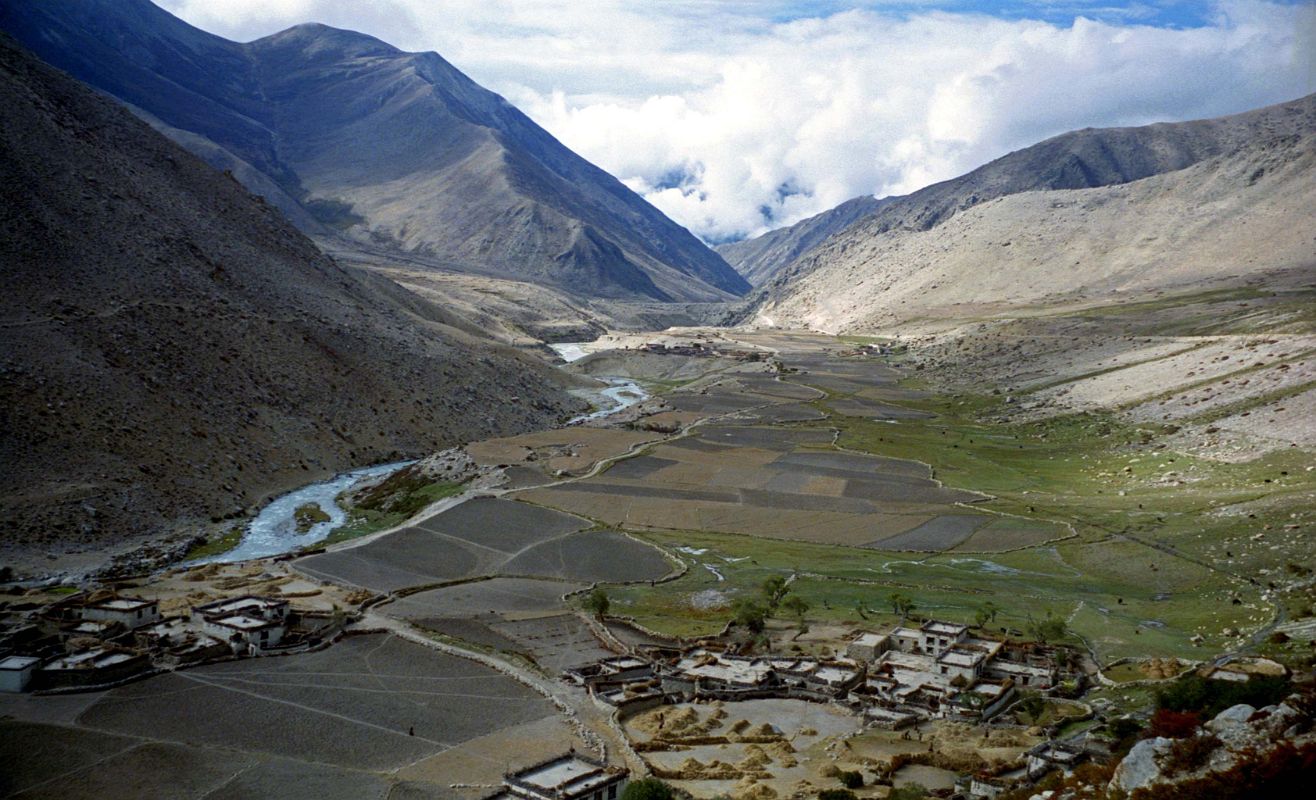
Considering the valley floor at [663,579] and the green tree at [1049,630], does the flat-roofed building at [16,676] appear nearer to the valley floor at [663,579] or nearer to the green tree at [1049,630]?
the valley floor at [663,579]

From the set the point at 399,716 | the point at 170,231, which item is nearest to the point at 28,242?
the point at 170,231

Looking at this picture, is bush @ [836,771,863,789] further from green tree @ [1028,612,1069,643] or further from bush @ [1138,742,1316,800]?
green tree @ [1028,612,1069,643]

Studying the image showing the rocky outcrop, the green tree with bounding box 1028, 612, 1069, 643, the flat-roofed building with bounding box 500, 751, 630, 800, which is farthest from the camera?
the green tree with bounding box 1028, 612, 1069, 643

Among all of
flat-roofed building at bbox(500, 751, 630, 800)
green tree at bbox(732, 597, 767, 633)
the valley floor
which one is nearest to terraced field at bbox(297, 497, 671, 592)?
the valley floor

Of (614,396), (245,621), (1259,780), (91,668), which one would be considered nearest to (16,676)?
(91,668)

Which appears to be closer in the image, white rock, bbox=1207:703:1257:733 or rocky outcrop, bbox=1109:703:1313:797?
rocky outcrop, bbox=1109:703:1313:797

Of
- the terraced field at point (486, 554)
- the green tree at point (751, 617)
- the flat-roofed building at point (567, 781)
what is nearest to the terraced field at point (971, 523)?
the green tree at point (751, 617)
